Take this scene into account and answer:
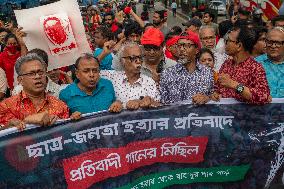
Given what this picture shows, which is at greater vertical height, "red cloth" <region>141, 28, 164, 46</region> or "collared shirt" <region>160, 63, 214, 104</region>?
"red cloth" <region>141, 28, 164, 46</region>

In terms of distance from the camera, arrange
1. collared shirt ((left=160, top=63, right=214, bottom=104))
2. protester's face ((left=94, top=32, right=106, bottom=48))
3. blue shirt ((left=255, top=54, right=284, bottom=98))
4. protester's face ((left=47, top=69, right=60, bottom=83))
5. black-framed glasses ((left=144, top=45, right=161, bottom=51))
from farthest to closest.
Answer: protester's face ((left=94, top=32, right=106, bottom=48)) → protester's face ((left=47, top=69, right=60, bottom=83)) → black-framed glasses ((left=144, top=45, right=161, bottom=51)) → blue shirt ((left=255, top=54, right=284, bottom=98)) → collared shirt ((left=160, top=63, right=214, bottom=104))

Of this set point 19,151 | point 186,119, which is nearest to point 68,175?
point 19,151

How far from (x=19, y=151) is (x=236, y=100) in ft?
5.85

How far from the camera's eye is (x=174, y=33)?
23.2 ft

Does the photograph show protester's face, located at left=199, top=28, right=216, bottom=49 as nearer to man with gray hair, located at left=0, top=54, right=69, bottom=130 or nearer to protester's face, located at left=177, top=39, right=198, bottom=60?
protester's face, located at left=177, top=39, right=198, bottom=60

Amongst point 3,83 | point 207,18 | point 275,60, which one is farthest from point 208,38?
point 207,18

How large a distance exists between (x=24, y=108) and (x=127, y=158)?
906mm

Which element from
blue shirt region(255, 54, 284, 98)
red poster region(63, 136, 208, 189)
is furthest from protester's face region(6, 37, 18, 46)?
blue shirt region(255, 54, 284, 98)

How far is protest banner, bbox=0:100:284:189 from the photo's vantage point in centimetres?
328

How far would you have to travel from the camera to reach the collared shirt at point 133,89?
4.00 metres

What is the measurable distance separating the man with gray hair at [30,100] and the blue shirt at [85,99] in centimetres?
17

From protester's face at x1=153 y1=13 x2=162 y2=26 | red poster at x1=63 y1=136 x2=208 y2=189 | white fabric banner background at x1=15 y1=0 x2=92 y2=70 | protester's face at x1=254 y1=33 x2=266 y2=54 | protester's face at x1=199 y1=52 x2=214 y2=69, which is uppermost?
white fabric banner background at x1=15 y1=0 x2=92 y2=70

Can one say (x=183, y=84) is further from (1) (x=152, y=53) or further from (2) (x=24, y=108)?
(2) (x=24, y=108)

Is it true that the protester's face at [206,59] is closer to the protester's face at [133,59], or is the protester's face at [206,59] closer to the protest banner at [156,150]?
the protester's face at [133,59]
